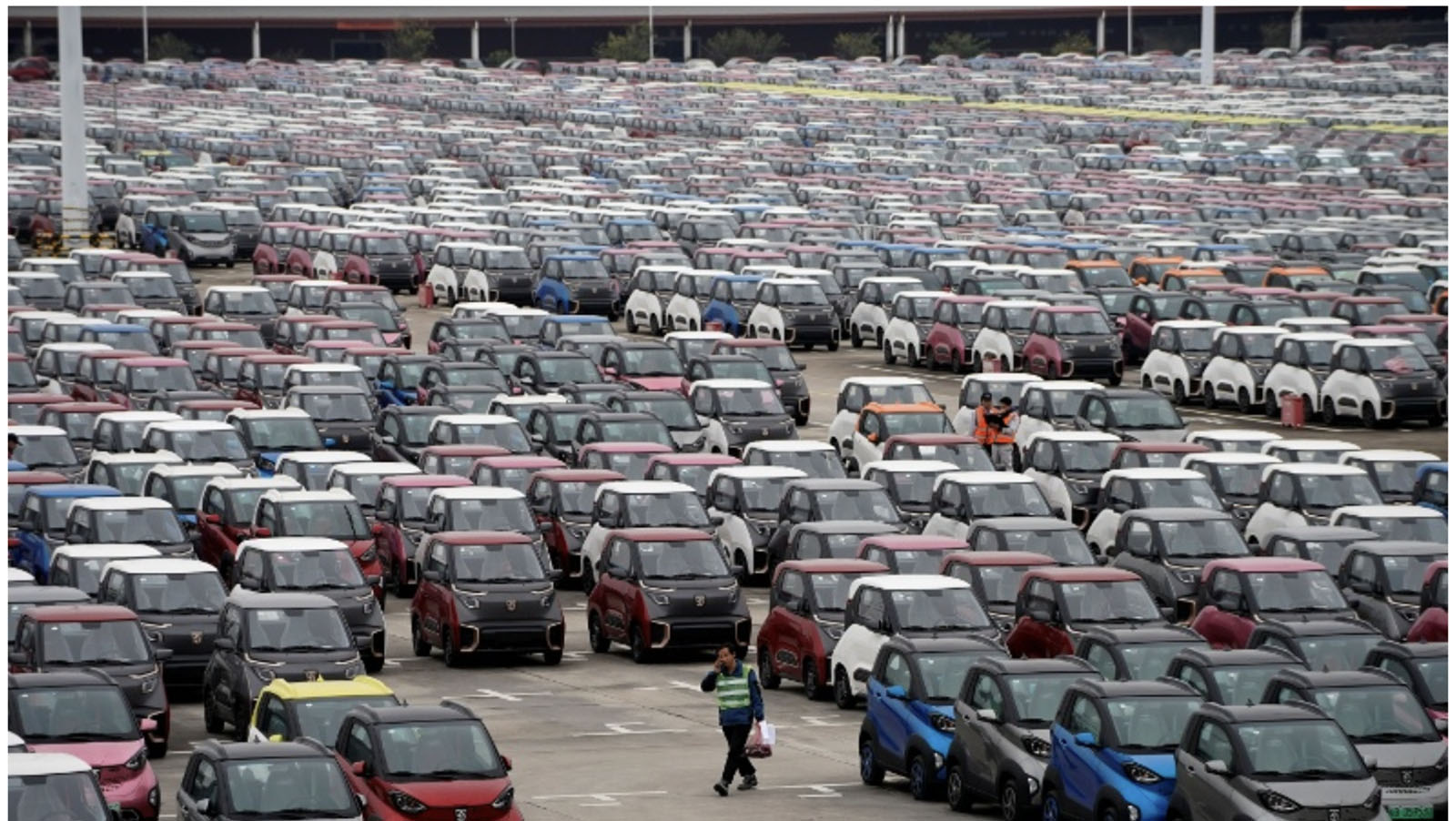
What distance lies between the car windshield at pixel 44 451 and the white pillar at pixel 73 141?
39756 mm

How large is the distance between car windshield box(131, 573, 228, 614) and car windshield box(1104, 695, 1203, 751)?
35.8 ft

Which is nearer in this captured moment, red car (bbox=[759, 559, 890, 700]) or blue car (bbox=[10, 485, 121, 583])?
red car (bbox=[759, 559, 890, 700])

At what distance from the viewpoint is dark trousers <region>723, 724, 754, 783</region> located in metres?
28.1

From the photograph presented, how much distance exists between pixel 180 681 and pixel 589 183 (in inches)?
2749

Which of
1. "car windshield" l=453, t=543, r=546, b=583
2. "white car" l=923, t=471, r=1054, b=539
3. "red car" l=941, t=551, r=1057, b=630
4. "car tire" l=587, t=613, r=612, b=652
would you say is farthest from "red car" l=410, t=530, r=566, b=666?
"white car" l=923, t=471, r=1054, b=539

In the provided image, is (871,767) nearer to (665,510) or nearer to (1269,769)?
(1269,769)

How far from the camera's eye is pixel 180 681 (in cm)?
3344

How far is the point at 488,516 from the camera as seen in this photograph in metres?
39.2

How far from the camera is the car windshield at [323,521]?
127 feet

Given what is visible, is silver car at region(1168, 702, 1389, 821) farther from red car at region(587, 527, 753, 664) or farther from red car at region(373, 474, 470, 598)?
red car at region(373, 474, 470, 598)

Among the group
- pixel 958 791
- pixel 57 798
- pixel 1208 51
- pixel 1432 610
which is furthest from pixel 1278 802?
pixel 1208 51

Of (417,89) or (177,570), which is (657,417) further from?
(417,89)

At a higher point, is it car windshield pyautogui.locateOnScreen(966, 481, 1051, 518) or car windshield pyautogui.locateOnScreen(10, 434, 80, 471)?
car windshield pyautogui.locateOnScreen(10, 434, 80, 471)

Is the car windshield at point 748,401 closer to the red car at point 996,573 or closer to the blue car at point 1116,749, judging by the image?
the red car at point 996,573
